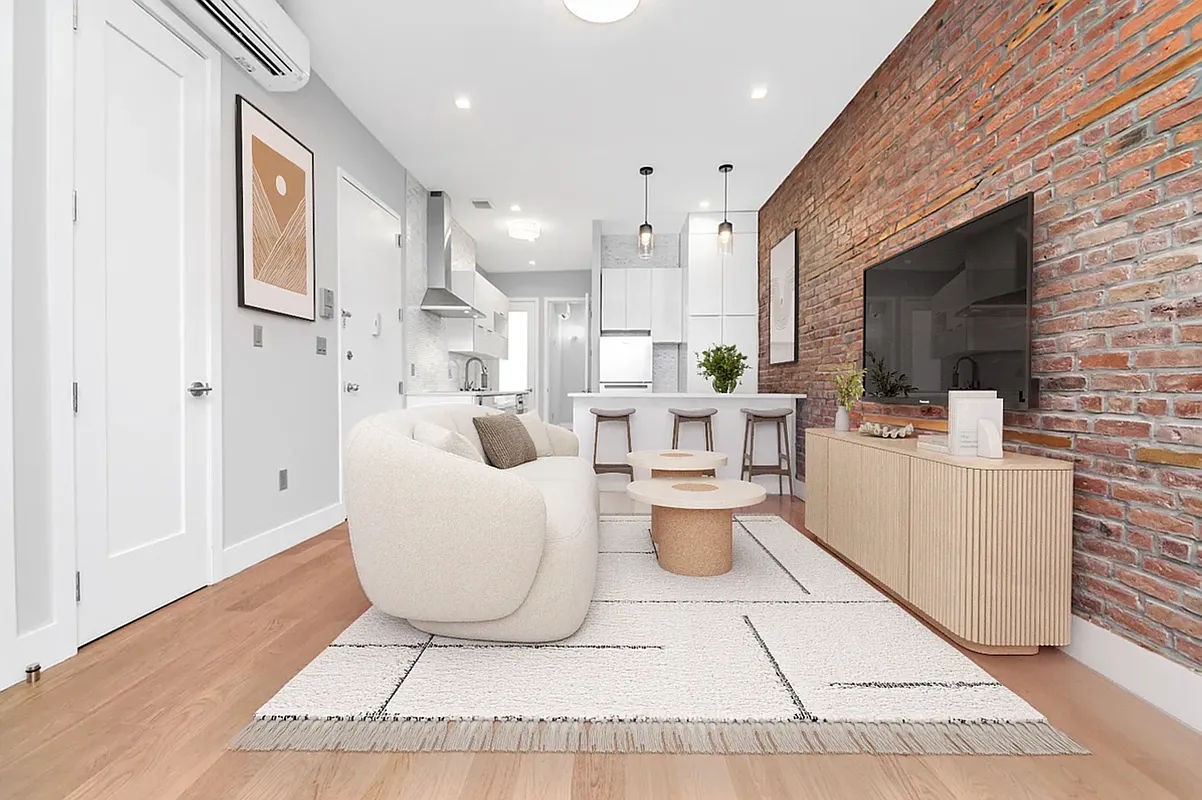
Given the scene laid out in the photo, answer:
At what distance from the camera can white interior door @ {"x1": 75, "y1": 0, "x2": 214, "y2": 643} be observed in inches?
82.1

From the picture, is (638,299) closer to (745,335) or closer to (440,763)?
(745,335)

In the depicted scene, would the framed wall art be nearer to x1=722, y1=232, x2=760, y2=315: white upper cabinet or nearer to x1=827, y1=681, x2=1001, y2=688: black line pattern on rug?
x1=722, y1=232, x2=760, y2=315: white upper cabinet

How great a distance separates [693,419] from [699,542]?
2.44 m

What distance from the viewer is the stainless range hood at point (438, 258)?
5.65 metres

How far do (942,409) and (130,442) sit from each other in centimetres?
356

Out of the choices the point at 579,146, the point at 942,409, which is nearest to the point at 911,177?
the point at 942,409

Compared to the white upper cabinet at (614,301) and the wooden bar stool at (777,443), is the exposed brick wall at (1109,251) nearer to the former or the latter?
the wooden bar stool at (777,443)

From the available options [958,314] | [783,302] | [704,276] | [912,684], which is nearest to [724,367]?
[783,302]

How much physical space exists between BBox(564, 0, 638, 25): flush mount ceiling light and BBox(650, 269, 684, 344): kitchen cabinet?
14.5 feet

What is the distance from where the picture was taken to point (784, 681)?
1748 mm

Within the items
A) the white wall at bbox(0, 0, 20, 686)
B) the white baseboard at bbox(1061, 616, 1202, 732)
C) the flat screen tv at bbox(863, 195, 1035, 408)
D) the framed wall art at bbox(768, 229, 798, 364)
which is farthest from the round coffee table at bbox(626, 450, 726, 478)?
the white wall at bbox(0, 0, 20, 686)

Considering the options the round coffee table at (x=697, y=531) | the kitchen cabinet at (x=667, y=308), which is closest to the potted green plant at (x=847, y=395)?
the round coffee table at (x=697, y=531)

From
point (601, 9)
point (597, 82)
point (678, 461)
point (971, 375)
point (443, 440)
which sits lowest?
point (678, 461)

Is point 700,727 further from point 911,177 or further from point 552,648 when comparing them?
point 911,177
